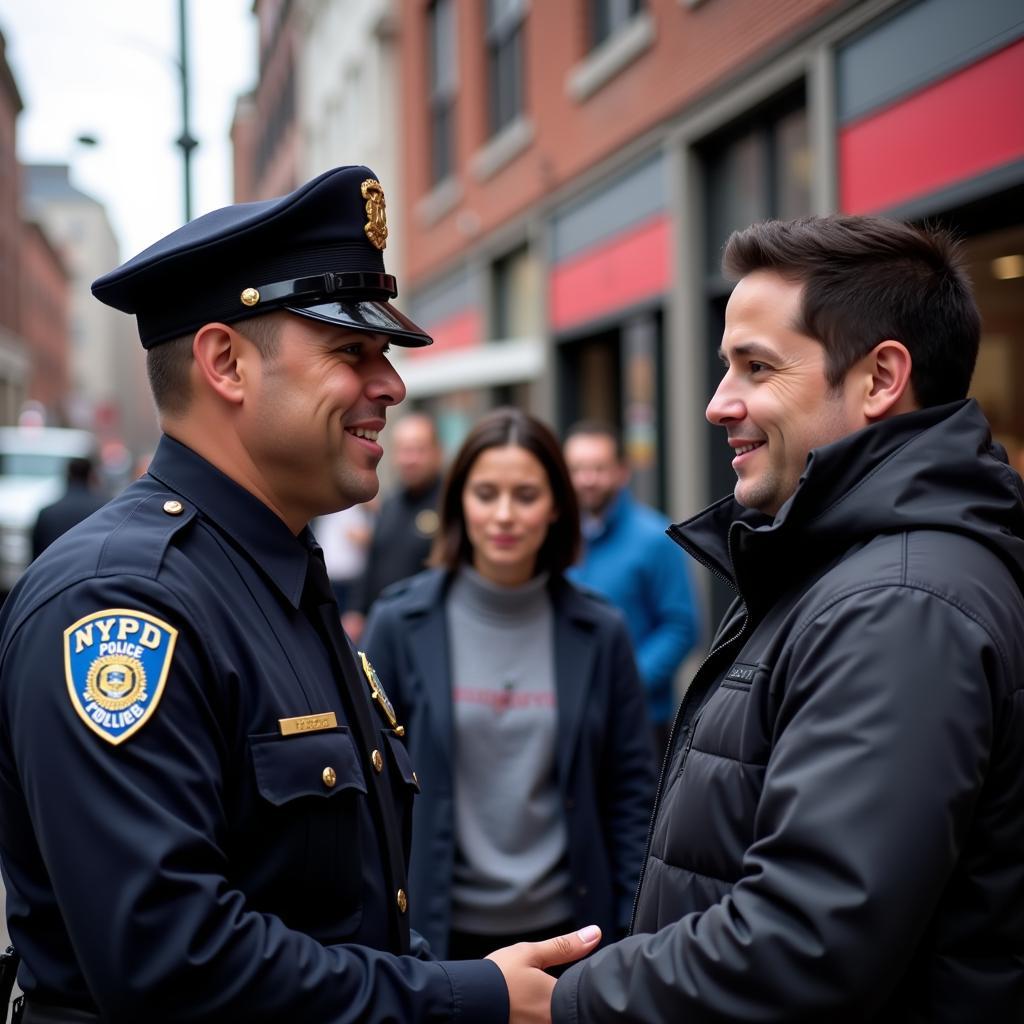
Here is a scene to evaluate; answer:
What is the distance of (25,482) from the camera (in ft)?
62.8

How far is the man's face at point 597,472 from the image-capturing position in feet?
20.5

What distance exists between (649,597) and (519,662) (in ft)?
7.00

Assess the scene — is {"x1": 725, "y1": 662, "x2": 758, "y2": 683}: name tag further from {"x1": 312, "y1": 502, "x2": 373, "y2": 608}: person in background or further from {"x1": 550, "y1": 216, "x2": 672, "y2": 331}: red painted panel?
{"x1": 550, "y1": 216, "x2": 672, "y2": 331}: red painted panel

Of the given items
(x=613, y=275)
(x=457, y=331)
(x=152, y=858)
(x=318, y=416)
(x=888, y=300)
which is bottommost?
(x=152, y=858)

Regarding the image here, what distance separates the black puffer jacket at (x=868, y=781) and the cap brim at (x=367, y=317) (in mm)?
677

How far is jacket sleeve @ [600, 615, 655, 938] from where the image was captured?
3.73m

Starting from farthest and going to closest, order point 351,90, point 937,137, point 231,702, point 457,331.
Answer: point 351,90 < point 457,331 < point 937,137 < point 231,702

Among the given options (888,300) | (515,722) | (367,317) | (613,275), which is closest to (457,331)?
(613,275)

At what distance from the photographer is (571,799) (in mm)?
3693

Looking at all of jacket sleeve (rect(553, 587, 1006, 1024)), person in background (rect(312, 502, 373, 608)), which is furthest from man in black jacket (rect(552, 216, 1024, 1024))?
person in background (rect(312, 502, 373, 608))

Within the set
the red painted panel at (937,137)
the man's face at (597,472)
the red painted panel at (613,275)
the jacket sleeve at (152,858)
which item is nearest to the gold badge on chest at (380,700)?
the jacket sleeve at (152,858)

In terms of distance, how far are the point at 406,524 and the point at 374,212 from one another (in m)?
5.13

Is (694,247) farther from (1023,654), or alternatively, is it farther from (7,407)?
(7,407)

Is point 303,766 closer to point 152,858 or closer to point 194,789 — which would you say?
point 194,789
